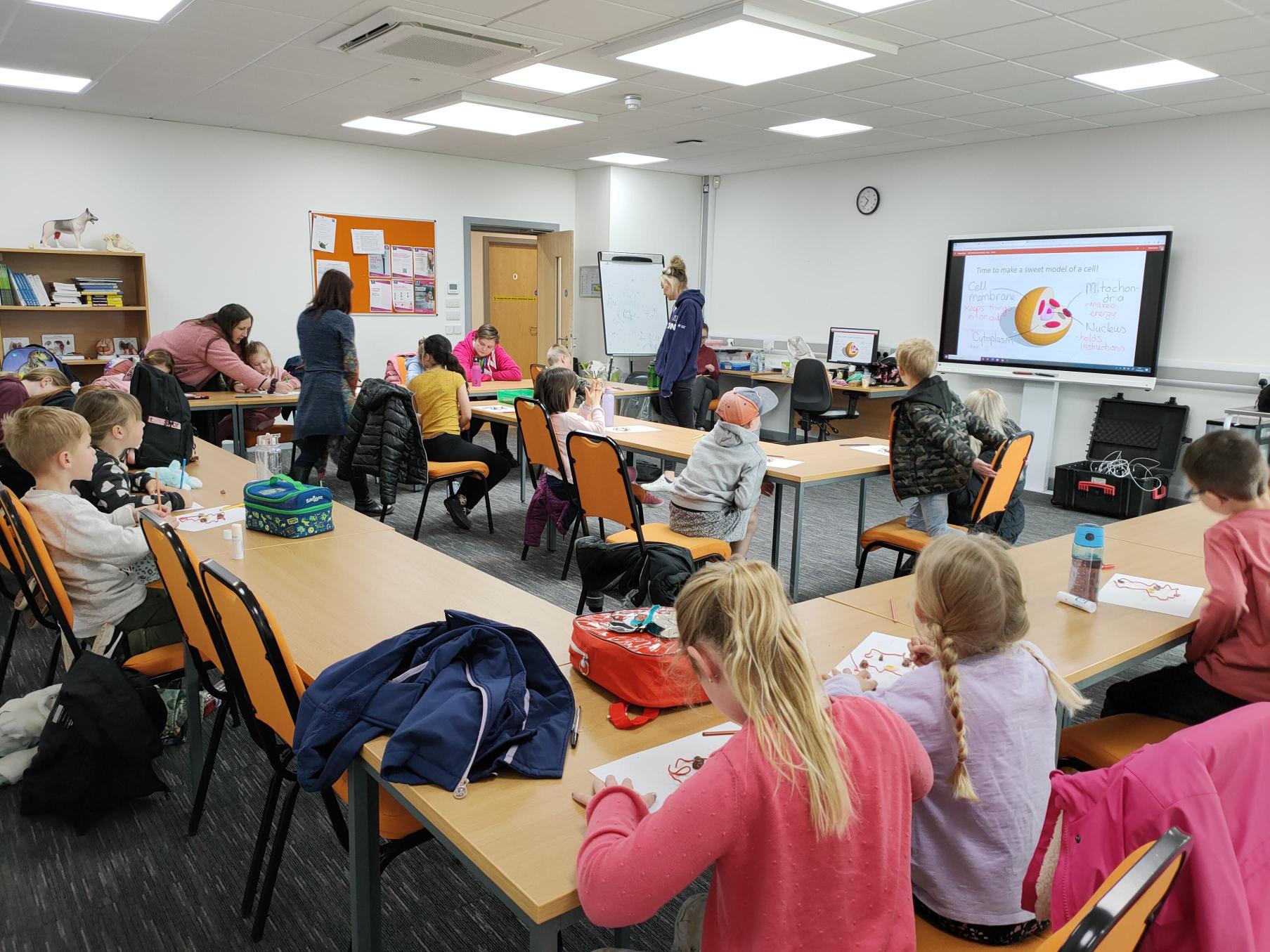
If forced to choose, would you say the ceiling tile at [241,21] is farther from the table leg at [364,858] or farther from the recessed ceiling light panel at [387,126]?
the table leg at [364,858]

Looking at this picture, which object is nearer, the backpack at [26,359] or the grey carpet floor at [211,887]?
the grey carpet floor at [211,887]

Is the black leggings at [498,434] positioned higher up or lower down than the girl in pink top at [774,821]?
lower down

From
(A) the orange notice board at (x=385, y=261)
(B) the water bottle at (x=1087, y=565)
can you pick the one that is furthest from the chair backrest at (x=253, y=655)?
(A) the orange notice board at (x=385, y=261)

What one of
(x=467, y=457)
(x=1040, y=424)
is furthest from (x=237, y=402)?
(x=1040, y=424)

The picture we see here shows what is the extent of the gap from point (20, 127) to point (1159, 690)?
774 cm

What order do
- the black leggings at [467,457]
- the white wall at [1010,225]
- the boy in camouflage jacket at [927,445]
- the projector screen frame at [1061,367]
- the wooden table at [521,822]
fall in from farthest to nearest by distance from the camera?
the projector screen frame at [1061,367]
the white wall at [1010,225]
the black leggings at [467,457]
the boy in camouflage jacket at [927,445]
the wooden table at [521,822]

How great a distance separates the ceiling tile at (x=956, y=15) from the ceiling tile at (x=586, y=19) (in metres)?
1.09

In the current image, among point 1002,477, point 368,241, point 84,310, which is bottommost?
point 1002,477

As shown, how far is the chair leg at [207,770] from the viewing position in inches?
88.1

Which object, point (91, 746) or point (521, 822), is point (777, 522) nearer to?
point (91, 746)

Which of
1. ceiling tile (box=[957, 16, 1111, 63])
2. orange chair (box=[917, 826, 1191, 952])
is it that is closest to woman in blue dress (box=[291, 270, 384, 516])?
ceiling tile (box=[957, 16, 1111, 63])

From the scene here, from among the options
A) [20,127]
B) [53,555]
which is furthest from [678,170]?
[53,555]

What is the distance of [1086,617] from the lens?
2291 mm

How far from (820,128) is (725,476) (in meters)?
4.36
